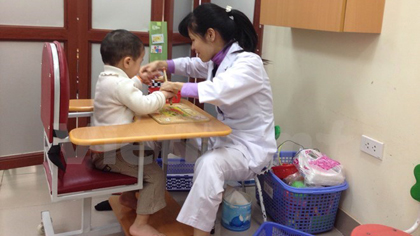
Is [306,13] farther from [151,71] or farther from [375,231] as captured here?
[375,231]

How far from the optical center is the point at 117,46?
1.77m

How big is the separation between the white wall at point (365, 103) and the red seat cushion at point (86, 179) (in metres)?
1.16

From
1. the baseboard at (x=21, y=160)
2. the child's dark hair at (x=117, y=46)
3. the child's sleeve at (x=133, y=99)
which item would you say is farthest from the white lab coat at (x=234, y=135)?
the baseboard at (x=21, y=160)

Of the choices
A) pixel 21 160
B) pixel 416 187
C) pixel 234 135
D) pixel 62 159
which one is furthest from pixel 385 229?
pixel 21 160

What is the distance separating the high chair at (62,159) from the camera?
1510 millimetres

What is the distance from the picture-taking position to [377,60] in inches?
78.8

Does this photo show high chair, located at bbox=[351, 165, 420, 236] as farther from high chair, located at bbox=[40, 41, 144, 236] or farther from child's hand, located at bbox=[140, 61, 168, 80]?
child's hand, located at bbox=[140, 61, 168, 80]

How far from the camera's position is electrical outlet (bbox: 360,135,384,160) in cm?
200

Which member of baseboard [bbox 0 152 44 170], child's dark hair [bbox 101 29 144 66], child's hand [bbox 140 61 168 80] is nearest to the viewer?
child's dark hair [bbox 101 29 144 66]

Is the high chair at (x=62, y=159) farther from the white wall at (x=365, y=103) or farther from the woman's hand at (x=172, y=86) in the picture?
the white wall at (x=365, y=103)

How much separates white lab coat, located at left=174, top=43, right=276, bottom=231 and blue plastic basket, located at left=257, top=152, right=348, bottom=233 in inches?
9.5

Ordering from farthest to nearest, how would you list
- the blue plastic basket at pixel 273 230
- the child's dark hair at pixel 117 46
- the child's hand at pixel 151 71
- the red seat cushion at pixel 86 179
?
the child's hand at pixel 151 71 → the blue plastic basket at pixel 273 230 → the child's dark hair at pixel 117 46 → the red seat cushion at pixel 86 179

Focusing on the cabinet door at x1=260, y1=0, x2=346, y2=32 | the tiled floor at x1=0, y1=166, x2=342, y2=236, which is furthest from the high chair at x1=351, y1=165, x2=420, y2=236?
the cabinet door at x1=260, y1=0, x2=346, y2=32

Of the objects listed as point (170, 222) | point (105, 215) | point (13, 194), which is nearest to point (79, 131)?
point (170, 222)
